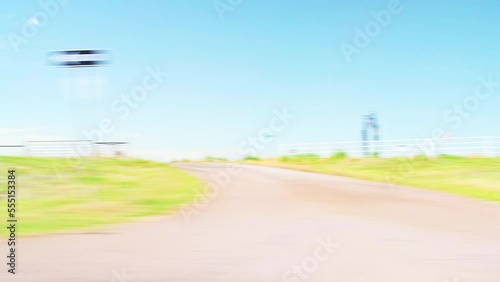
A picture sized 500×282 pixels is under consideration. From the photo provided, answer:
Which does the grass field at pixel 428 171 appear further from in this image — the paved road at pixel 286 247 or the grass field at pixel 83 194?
the grass field at pixel 83 194

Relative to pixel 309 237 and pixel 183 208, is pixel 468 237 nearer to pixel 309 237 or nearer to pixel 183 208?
pixel 309 237

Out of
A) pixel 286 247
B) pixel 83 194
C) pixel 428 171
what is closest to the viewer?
pixel 286 247

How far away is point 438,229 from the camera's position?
352 inches

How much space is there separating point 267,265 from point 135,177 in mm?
15268

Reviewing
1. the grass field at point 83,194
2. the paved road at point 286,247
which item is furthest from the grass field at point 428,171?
the grass field at point 83,194

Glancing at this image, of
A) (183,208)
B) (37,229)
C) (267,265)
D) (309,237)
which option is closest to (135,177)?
(183,208)

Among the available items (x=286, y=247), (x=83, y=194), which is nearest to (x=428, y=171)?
Answer: (x=83, y=194)

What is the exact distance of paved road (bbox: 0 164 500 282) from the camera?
5.73 metres

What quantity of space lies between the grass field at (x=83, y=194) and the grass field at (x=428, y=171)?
7722 mm

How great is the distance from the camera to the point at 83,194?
590 inches

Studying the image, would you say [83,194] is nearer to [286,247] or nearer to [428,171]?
[286,247]

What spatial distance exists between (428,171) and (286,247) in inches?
728

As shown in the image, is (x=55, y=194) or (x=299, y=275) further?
(x=55, y=194)

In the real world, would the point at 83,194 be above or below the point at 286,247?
above
